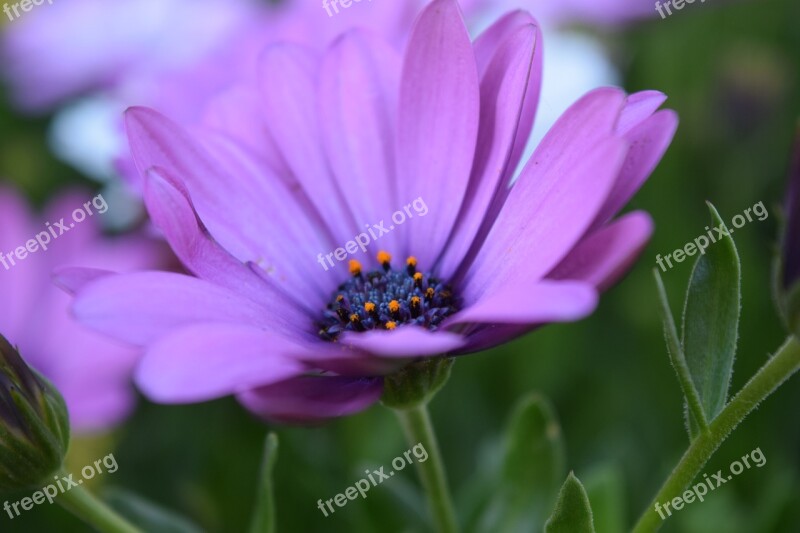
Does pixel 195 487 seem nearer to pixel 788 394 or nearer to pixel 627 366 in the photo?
pixel 627 366

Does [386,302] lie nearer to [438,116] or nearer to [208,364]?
[438,116]

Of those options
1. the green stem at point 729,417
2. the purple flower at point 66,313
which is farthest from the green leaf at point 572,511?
the purple flower at point 66,313

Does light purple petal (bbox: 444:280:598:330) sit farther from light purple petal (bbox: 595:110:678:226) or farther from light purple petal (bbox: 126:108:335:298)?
light purple petal (bbox: 126:108:335:298)

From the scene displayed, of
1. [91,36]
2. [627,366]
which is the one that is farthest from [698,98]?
[91,36]

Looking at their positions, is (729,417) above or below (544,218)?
below

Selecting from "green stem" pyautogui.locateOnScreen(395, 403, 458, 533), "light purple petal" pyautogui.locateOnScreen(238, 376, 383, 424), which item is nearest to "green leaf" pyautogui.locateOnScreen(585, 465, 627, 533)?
"green stem" pyautogui.locateOnScreen(395, 403, 458, 533)

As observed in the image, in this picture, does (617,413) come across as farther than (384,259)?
Yes

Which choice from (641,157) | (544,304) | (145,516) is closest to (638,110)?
(641,157)

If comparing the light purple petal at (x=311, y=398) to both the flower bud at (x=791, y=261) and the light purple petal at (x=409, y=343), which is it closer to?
the light purple petal at (x=409, y=343)
